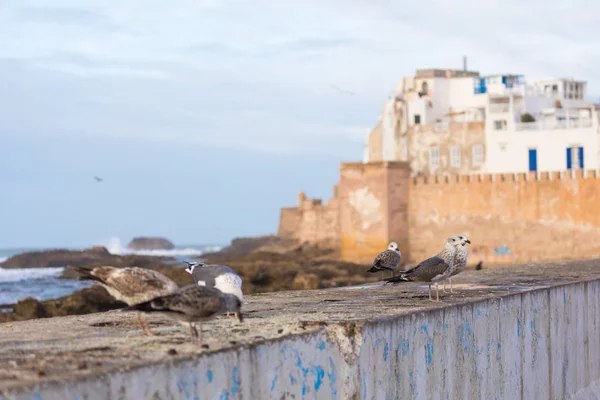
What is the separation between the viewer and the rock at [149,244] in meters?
97.8

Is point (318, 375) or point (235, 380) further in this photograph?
point (318, 375)

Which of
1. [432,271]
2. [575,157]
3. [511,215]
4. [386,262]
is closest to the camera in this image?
[432,271]

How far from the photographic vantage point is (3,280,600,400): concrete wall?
4.21 metres

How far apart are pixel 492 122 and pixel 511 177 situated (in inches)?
241

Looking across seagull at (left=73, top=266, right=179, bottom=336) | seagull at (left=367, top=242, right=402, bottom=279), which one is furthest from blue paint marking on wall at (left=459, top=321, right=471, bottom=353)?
seagull at (left=367, top=242, right=402, bottom=279)

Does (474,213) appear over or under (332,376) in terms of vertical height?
over

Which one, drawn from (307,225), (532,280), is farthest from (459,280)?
(307,225)

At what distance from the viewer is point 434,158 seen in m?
47.5

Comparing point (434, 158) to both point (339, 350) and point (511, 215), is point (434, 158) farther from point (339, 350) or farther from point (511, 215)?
point (339, 350)

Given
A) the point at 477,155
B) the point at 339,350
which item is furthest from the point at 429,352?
the point at 477,155

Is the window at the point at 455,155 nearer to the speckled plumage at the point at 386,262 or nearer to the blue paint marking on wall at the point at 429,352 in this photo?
the speckled plumage at the point at 386,262

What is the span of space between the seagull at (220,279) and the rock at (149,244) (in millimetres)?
92171

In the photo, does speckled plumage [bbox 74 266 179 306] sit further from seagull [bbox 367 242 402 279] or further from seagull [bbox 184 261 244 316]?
seagull [bbox 367 242 402 279]

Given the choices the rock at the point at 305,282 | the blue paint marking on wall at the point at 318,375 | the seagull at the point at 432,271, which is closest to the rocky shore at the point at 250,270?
the rock at the point at 305,282
